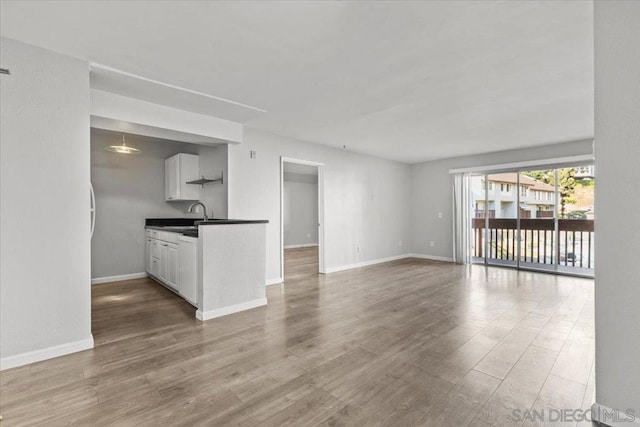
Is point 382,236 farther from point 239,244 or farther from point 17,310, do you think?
point 17,310

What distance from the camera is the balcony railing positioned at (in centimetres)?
554

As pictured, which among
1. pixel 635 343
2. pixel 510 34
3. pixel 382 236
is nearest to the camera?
pixel 635 343

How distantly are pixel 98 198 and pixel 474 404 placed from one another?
6069 mm

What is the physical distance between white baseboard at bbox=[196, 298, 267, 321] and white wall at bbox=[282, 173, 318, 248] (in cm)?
631

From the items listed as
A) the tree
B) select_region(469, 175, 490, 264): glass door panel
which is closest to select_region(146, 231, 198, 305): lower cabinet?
select_region(469, 175, 490, 264): glass door panel

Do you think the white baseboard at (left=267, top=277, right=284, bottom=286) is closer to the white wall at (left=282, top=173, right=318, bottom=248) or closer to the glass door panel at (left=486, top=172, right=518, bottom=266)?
the glass door panel at (left=486, top=172, right=518, bottom=266)

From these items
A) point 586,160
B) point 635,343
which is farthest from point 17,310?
point 586,160

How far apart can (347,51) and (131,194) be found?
4.95 metres

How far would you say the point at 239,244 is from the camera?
3.55 m

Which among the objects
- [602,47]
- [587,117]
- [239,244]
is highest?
[587,117]

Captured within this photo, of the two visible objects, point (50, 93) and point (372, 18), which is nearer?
point (372, 18)

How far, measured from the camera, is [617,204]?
158cm

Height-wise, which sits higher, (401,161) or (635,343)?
(401,161)

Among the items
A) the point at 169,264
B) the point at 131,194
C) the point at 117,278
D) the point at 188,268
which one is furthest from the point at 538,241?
the point at 117,278
